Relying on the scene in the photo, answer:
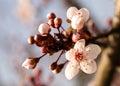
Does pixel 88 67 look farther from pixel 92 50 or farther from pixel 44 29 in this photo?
pixel 44 29

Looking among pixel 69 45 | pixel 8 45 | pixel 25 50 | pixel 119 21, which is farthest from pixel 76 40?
pixel 8 45

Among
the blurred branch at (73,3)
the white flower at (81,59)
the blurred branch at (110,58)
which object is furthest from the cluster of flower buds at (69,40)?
the blurred branch at (73,3)

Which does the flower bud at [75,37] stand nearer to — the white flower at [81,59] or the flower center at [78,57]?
the white flower at [81,59]

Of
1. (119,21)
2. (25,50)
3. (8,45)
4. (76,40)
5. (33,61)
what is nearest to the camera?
(76,40)

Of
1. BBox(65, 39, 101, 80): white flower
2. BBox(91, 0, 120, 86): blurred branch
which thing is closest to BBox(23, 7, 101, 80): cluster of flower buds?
BBox(65, 39, 101, 80): white flower

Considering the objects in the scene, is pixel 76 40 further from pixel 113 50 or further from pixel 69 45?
pixel 113 50

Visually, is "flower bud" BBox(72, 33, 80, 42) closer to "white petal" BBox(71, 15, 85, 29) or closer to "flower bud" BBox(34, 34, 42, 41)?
"white petal" BBox(71, 15, 85, 29)
